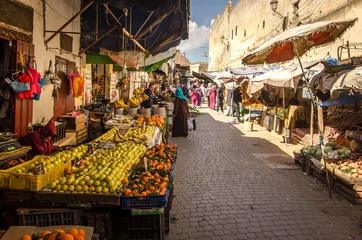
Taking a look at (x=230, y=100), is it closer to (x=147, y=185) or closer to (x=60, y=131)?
(x=60, y=131)

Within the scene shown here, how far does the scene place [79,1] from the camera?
8281mm

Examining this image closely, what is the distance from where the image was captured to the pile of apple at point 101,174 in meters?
3.30

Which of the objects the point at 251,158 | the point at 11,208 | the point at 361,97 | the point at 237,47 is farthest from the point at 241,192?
the point at 237,47

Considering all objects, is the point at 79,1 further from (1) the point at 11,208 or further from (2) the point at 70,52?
(1) the point at 11,208

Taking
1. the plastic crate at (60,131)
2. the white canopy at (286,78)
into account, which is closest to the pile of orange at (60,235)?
the plastic crate at (60,131)

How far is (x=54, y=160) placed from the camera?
3994 mm

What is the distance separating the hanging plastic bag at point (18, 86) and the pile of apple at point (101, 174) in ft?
5.80

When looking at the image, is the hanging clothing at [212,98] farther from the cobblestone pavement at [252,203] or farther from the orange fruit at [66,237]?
the orange fruit at [66,237]

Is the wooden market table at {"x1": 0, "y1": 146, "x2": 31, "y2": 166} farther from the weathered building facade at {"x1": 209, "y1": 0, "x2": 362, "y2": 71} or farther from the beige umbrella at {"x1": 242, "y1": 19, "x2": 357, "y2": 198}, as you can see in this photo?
the weathered building facade at {"x1": 209, "y1": 0, "x2": 362, "y2": 71}

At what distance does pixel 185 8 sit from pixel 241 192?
4.22 meters

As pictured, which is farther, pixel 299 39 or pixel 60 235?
pixel 299 39

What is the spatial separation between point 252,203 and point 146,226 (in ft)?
8.02

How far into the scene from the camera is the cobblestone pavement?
161 inches

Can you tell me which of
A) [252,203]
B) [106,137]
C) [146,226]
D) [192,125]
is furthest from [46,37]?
[192,125]
